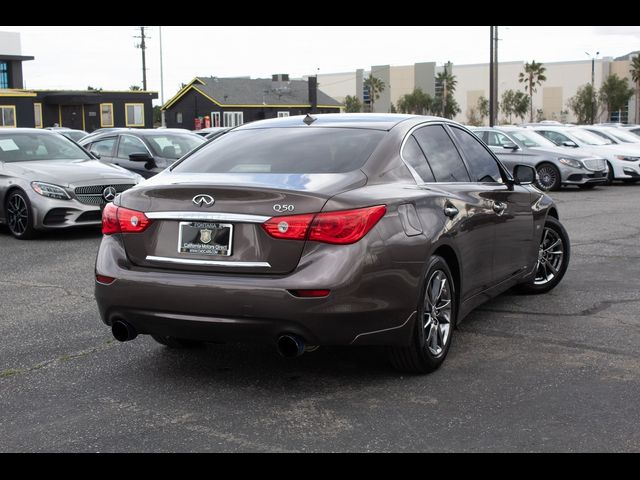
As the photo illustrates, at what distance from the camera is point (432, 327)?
521cm

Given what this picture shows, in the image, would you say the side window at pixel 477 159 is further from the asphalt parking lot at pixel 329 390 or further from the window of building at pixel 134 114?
the window of building at pixel 134 114

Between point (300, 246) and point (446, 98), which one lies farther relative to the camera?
point (446, 98)

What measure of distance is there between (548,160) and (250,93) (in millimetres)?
58511

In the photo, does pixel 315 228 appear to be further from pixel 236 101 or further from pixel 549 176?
pixel 236 101

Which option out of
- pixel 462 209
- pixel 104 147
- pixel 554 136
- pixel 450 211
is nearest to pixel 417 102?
pixel 554 136

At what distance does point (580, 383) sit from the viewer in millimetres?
4977

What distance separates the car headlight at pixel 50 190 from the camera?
11.3 metres

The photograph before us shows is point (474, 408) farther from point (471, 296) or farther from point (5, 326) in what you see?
point (5, 326)

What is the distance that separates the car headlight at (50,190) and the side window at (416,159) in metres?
6.94

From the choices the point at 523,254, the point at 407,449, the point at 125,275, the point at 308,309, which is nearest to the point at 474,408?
the point at 407,449

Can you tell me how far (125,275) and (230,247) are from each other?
66 cm

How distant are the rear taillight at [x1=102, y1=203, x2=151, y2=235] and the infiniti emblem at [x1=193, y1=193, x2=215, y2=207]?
13.0 inches

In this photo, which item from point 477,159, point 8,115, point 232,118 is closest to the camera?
point 477,159
